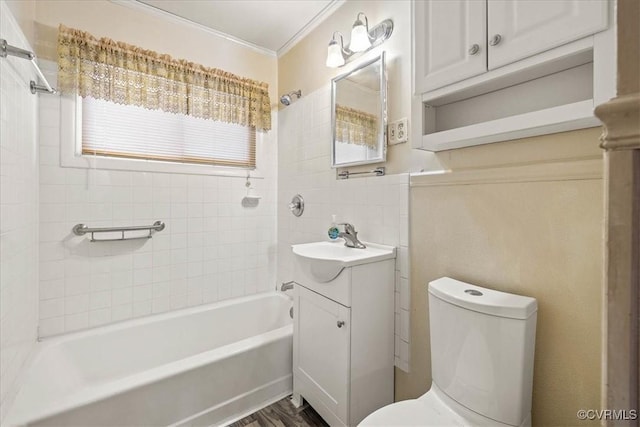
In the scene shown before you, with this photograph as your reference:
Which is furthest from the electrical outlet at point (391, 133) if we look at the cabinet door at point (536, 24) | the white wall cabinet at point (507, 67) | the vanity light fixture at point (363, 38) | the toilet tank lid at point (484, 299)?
the toilet tank lid at point (484, 299)

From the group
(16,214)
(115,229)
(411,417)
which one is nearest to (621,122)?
(411,417)

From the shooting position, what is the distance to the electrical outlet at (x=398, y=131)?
5.15 ft

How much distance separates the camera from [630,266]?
0.35 meters

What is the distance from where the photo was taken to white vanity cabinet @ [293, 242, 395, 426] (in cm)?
139

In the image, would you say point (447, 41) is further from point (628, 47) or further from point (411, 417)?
point (411, 417)

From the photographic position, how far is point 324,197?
2121 millimetres

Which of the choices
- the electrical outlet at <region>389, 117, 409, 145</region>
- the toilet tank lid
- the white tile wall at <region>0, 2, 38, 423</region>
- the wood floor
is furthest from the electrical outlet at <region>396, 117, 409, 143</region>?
the white tile wall at <region>0, 2, 38, 423</region>

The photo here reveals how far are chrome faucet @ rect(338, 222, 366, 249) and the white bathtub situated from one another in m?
0.72

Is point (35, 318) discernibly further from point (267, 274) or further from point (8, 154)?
point (267, 274)

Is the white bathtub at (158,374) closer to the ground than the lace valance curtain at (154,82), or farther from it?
closer to the ground

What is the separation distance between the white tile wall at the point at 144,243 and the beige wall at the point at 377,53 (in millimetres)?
706

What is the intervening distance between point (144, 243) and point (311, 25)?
206cm

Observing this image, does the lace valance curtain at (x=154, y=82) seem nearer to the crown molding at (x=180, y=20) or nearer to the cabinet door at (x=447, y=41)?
the crown molding at (x=180, y=20)

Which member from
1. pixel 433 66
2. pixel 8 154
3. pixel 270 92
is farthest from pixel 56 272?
pixel 433 66
